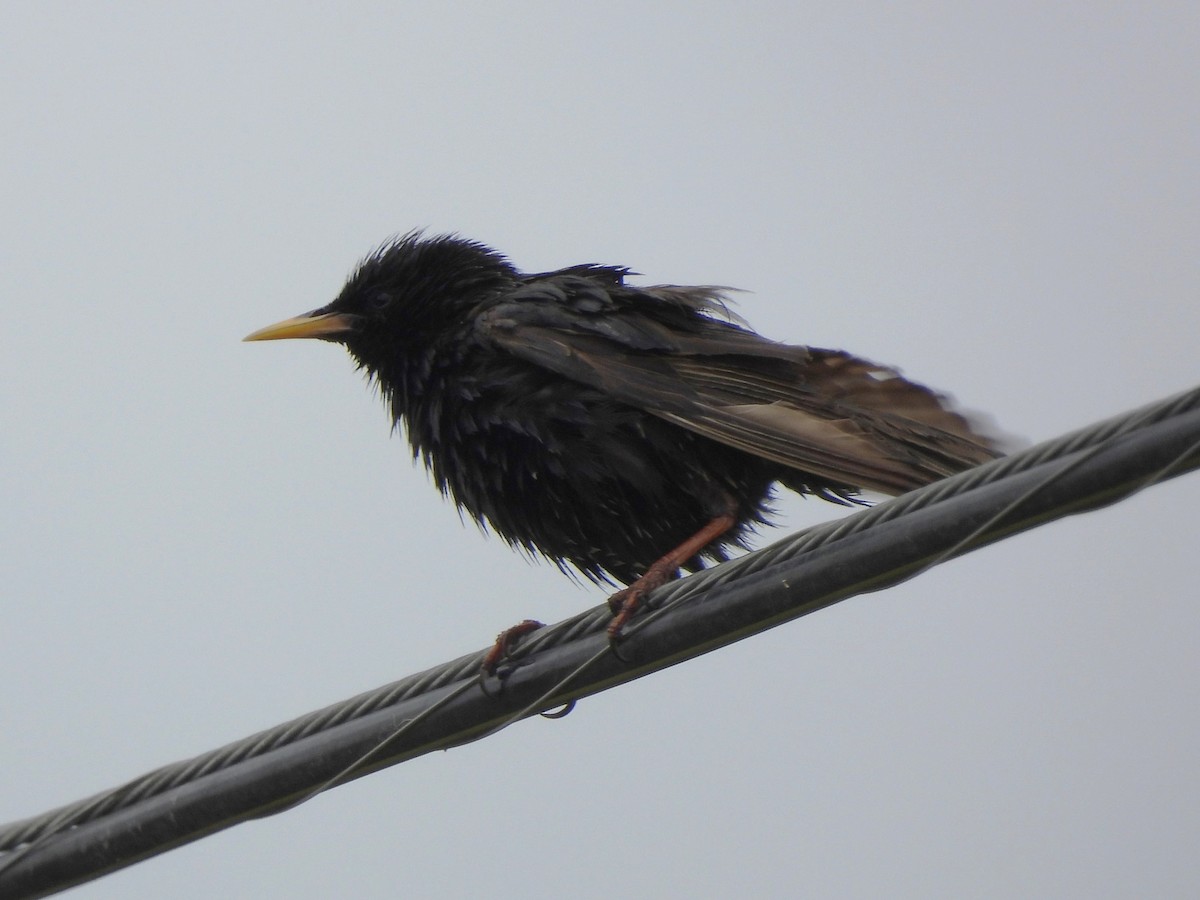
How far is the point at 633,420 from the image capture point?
5379mm

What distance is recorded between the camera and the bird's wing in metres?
4.90

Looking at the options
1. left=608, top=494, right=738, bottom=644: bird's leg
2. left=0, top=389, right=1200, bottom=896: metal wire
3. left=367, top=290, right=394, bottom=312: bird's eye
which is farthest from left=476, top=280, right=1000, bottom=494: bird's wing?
left=0, top=389, right=1200, bottom=896: metal wire

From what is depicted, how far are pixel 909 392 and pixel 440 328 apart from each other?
1.88 m

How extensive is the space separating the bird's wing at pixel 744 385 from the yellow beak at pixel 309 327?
914 mm

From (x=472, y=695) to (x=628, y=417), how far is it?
1.46m

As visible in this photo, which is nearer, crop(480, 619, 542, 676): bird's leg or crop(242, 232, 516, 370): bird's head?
crop(480, 619, 542, 676): bird's leg

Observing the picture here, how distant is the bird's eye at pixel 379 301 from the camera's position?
634cm

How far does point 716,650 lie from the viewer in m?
4.09

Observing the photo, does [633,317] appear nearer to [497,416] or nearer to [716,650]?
[497,416]

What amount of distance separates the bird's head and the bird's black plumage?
0.12m

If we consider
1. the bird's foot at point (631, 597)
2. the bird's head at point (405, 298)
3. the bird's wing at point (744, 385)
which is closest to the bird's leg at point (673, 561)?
the bird's foot at point (631, 597)

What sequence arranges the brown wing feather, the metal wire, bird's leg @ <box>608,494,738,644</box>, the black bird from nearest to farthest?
the metal wire, bird's leg @ <box>608,494,738,644</box>, the brown wing feather, the black bird

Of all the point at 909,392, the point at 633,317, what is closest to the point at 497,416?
the point at 633,317

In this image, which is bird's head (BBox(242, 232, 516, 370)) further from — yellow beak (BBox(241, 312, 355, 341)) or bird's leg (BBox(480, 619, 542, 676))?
bird's leg (BBox(480, 619, 542, 676))
